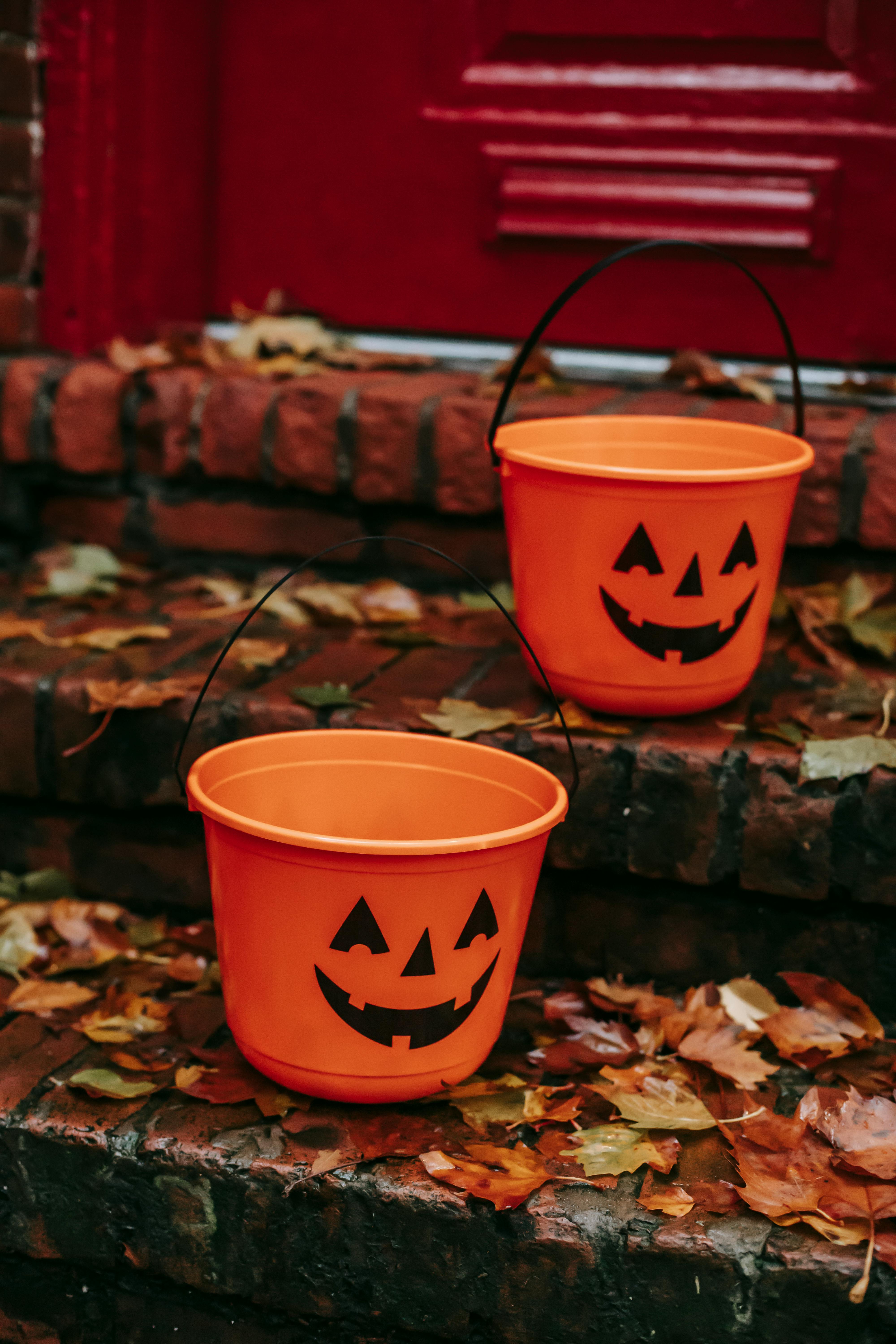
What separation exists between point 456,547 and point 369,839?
69 cm

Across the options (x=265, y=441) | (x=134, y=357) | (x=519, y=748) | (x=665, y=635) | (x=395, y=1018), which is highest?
(x=134, y=357)

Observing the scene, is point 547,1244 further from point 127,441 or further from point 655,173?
point 655,173

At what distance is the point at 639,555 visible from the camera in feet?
4.50

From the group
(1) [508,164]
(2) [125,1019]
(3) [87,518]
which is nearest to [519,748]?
(2) [125,1019]

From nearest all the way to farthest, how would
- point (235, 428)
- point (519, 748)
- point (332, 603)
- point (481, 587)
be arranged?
1. point (481, 587)
2. point (519, 748)
3. point (332, 603)
4. point (235, 428)

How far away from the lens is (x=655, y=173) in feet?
7.09

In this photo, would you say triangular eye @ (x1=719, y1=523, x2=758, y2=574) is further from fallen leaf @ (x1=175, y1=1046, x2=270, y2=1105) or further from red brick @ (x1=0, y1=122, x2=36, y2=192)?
red brick @ (x1=0, y1=122, x2=36, y2=192)

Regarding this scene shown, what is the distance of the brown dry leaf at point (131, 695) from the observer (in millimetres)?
1505

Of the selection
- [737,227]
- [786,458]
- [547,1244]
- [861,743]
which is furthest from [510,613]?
[547,1244]

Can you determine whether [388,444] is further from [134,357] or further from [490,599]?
[134,357]

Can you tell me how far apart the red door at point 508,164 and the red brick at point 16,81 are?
4cm

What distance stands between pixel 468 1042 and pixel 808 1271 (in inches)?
13.5

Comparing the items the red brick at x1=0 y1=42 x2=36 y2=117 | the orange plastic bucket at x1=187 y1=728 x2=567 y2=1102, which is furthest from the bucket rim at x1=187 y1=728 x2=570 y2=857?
the red brick at x1=0 y1=42 x2=36 y2=117

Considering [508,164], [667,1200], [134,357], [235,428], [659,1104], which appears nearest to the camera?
[667,1200]
